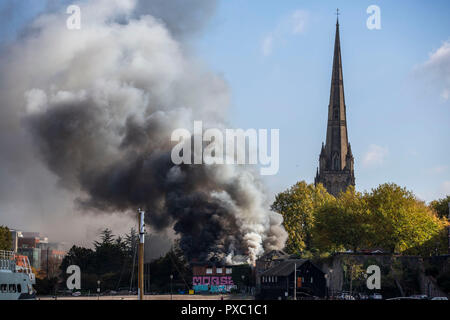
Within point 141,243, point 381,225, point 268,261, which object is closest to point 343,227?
point 381,225

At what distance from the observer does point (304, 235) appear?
174875 millimetres

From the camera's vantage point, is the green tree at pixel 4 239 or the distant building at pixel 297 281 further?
the green tree at pixel 4 239

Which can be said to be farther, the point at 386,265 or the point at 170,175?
the point at 170,175

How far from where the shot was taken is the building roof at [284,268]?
13304cm

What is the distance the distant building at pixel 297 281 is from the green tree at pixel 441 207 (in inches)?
1594

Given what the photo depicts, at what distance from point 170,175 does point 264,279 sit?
32266mm

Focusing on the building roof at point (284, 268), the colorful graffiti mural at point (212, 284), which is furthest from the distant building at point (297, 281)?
the colorful graffiti mural at point (212, 284)

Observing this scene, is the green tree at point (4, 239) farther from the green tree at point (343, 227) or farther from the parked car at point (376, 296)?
the parked car at point (376, 296)

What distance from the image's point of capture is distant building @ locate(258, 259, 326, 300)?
13175 centimetres

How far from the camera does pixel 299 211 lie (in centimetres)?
17800

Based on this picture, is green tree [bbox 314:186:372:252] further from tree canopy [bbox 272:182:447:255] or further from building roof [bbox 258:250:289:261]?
building roof [bbox 258:250:289:261]

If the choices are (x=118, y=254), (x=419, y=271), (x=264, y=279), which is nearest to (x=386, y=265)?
(x=419, y=271)

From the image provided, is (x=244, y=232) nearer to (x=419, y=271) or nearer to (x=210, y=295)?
(x=210, y=295)
